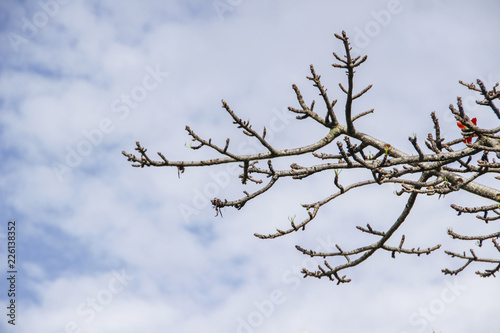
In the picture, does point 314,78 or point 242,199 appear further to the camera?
point 242,199

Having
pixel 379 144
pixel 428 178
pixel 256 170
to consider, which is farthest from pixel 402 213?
pixel 256 170

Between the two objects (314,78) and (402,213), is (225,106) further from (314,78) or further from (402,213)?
(402,213)

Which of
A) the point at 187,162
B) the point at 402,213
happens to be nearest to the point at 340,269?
the point at 402,213

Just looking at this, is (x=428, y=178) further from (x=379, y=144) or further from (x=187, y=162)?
(x=187, y=162)

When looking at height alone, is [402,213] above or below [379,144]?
below

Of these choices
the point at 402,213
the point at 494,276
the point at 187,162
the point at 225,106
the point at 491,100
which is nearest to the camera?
the point at 491,100

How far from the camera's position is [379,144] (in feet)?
17.7

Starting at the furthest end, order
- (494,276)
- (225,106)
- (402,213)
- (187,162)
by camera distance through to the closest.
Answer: (494,276) < (402,213) < (187,162) < (225,106)

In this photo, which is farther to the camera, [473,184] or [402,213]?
[402,213]

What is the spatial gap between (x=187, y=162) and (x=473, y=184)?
3.32 m

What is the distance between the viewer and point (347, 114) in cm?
488

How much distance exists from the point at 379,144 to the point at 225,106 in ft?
7.01

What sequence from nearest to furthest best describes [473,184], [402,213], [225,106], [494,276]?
1. [225,106]
2. [473,184]
3. [402,213]
4. [494,276]

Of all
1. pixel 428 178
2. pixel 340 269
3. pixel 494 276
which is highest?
pixel 428 178
